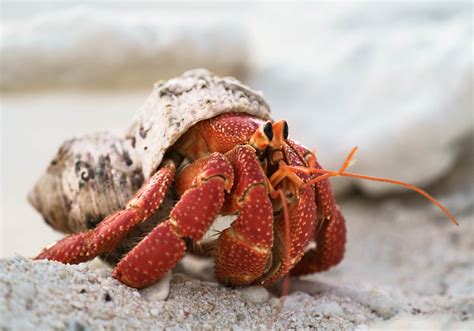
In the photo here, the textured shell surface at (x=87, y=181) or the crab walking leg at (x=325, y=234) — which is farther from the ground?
the textured shell surface at (x=87, y=181)

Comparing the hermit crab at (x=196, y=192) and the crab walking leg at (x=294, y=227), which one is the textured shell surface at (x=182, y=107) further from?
the crab walking leg at (x=294, y=227)

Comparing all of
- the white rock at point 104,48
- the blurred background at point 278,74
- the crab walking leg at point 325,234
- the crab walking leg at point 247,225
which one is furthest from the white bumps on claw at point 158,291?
the white rock at point 104,48

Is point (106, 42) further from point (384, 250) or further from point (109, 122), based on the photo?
point (384, 250)

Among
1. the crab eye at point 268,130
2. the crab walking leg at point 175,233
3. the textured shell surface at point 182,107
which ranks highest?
the textured shell surface at point 182,107

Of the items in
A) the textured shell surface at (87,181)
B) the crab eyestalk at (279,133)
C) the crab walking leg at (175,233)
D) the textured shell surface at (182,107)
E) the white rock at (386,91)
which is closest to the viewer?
the crab walking leg at (175,233)

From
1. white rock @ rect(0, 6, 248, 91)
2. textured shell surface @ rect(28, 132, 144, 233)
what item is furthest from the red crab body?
white rock @ rect(0, 6, 248, 91)

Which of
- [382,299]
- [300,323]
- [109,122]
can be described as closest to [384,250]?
[382,299]

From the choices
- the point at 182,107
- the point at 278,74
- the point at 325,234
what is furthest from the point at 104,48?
the point at 325,234
